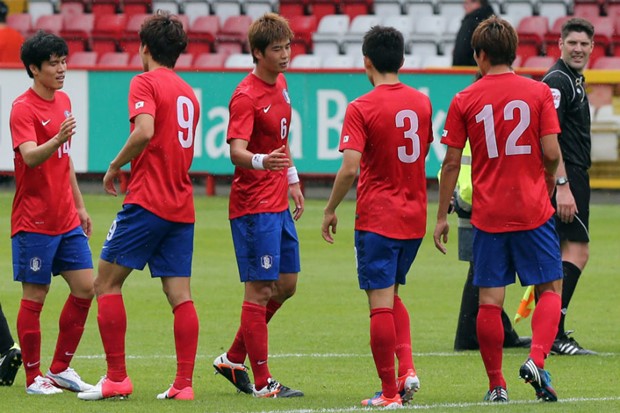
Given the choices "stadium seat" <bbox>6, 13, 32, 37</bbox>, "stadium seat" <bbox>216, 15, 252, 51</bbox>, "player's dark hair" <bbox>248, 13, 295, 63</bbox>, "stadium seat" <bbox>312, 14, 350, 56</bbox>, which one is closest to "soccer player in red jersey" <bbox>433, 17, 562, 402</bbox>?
"player's dark hair" <bbox>248, 13, 295, 63</bbox>

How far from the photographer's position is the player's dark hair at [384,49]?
7590 mm

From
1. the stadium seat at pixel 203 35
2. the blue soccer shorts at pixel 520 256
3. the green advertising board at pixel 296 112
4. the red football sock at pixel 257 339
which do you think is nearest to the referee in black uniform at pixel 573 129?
the blue soccer shorts at pixel 520 256

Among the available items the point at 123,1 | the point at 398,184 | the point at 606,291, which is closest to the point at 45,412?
the point at 398,184

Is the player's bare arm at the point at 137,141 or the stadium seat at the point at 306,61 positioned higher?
the player's bare arm at the point at 137,141

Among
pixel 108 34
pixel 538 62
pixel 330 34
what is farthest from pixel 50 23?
pixel 538 62

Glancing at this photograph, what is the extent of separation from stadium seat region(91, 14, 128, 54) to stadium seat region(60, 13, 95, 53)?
129 millimetres

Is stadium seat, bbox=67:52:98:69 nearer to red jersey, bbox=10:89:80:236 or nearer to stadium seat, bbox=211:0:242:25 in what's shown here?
stadium seat, bbox=211:0:242:25

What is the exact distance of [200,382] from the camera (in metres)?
8.71

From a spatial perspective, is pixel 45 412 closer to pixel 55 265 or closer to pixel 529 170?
pixel 55 265

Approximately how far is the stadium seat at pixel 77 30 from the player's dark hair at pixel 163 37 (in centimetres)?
1725

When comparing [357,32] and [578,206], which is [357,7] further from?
Result: [578,206]

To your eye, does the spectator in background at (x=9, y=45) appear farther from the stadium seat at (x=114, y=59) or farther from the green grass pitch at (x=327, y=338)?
the green grass pitch at (x=327, y=338)

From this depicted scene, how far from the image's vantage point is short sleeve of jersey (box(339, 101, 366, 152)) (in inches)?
294

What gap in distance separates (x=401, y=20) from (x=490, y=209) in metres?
16.5
